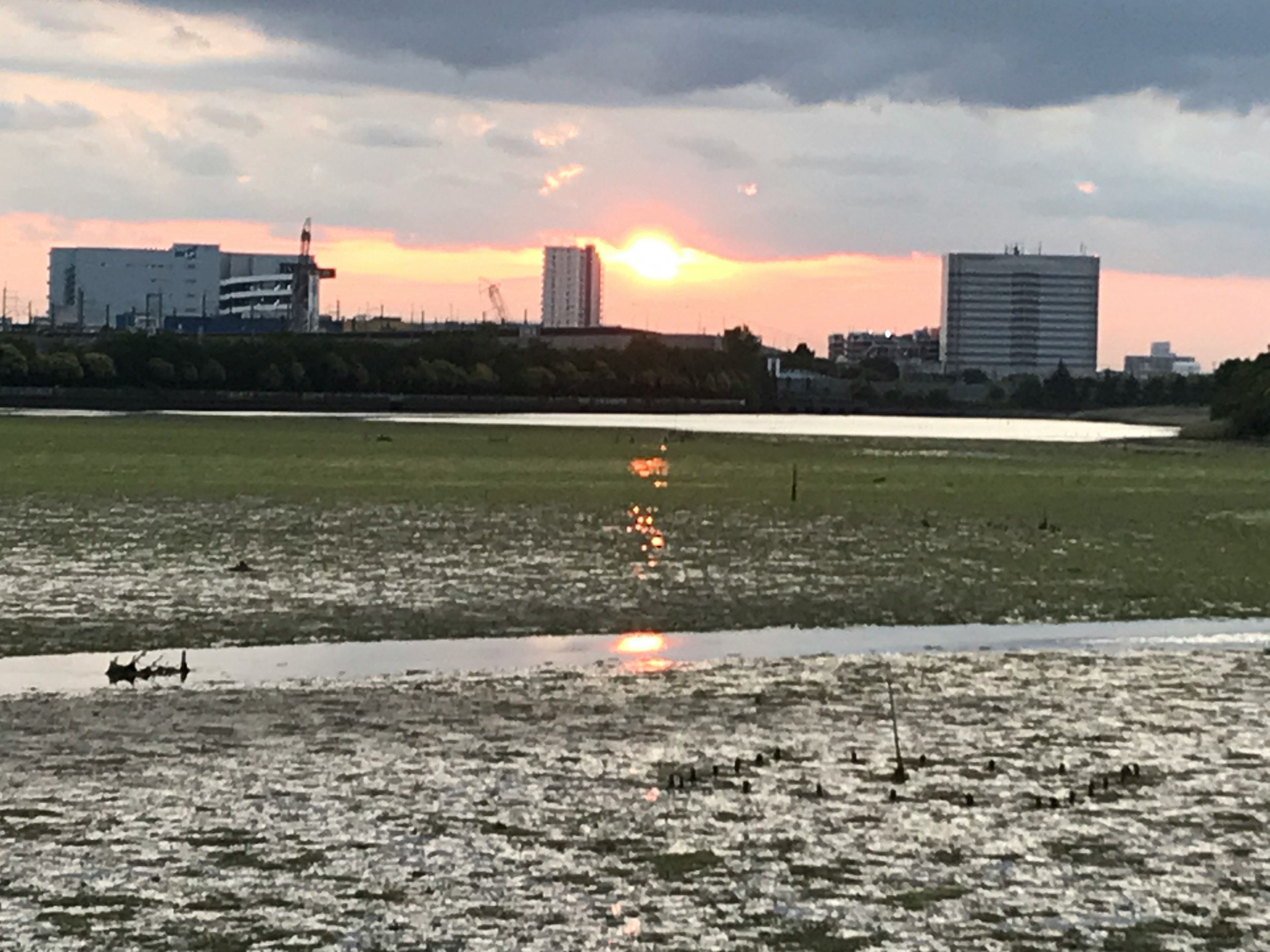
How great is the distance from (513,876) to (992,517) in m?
41.7

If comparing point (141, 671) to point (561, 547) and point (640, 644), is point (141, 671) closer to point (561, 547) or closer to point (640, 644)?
point (640, 644)

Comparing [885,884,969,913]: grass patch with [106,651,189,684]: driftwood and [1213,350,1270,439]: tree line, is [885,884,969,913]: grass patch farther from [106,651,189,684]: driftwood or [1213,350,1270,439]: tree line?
[1213,350,1270,439]: tree line

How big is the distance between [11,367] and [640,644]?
598ft

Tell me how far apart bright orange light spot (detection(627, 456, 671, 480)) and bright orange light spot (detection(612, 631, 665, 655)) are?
41940 mm

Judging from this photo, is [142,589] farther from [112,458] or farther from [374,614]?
[112,458]

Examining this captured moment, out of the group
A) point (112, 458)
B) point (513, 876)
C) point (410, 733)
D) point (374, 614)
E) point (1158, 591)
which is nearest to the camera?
point (513, 876)

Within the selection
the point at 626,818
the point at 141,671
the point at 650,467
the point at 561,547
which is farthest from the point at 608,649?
the point at 650,467

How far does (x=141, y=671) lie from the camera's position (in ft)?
76.9

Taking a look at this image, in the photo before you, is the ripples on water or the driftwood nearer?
the ripples on water

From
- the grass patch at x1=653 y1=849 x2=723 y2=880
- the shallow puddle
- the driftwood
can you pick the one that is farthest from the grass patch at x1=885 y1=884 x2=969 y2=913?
the driftwood

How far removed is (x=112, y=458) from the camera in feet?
246

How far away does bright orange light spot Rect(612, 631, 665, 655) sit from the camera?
26.8 metres

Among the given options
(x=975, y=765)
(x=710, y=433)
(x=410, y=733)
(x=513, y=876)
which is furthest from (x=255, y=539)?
(x=710, y=433)

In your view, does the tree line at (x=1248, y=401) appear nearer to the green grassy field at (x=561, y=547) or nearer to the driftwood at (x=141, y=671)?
the green grassy field at (x=561, y=547)
